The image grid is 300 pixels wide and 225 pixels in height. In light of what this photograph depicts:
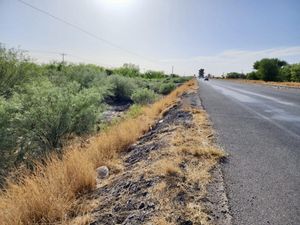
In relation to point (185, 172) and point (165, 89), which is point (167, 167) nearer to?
point (185, 172)

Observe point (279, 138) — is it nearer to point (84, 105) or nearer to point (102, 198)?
point (102, 198)

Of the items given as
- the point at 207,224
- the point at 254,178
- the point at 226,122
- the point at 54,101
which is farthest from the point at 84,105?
the point at 207,224

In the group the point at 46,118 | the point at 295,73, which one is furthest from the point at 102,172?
the point at 295,73

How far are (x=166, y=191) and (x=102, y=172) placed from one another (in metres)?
2.55

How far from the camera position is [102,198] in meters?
5.74

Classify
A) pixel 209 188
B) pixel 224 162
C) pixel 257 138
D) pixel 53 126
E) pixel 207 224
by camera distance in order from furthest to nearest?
pixel 53 126
pixel 257 138
pixel 224 162
pixel 209 188
pixel 207 224

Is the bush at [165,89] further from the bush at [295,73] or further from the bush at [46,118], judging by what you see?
the bush at [295,73]

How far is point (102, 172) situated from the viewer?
7.46 metres

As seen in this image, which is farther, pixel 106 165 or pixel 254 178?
pixel 106 165

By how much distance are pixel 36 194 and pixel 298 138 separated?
733cm

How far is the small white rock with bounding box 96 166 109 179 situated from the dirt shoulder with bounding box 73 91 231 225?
16cm

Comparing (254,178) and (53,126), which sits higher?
(254,178)

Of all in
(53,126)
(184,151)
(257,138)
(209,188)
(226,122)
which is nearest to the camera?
(209,188)

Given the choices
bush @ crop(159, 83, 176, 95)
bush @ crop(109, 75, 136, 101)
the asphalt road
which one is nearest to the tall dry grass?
the asphalt road
